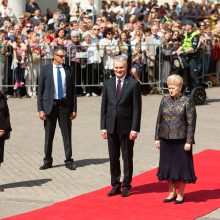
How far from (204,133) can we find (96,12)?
48.8ft

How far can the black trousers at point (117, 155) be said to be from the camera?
12.6 m

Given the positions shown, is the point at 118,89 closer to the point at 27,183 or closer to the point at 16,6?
the point at 27,183

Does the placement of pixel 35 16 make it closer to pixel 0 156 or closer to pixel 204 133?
pixel 204 133

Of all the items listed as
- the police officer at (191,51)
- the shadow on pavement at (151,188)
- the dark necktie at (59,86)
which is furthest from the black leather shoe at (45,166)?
the police officer at (191,51)

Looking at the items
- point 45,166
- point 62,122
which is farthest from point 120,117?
point 45,166

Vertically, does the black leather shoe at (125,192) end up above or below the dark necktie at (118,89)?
below

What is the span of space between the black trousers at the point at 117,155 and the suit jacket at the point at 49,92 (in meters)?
2.03

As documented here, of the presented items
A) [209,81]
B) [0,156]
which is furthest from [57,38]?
[0,156]

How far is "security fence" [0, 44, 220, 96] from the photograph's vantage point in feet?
75.8

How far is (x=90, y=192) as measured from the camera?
12.8 m

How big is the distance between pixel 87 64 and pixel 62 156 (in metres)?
8.15

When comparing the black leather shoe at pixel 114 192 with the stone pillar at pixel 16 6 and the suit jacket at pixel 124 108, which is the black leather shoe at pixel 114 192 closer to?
the suit jacket at pixel 124 108

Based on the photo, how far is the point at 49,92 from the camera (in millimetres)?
14531

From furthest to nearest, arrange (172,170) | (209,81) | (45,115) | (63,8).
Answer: (63,8) → (209,81) → (45,115) → (172,170)
